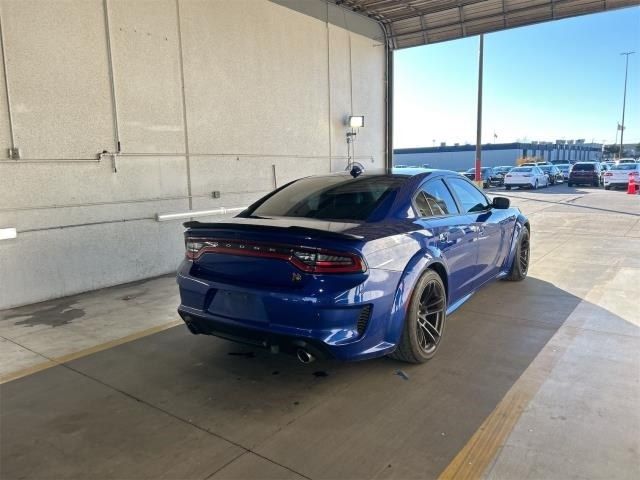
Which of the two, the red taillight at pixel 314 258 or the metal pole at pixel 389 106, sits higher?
the metal pole at pixel 389 106

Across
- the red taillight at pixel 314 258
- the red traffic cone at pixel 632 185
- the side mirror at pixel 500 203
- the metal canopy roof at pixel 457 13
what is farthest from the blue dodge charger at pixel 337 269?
the red traffic cone at pixel 632 185

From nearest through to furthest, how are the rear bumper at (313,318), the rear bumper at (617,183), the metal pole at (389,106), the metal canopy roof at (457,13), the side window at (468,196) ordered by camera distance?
1. the rear bumper at (313,318)
2. the side window at (468,196)
3. the metal canopy roof at (457,13)
4. the metal pole at (389,106)
5. the rear bumper at (617,183)

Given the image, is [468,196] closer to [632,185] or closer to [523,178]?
[632,185]

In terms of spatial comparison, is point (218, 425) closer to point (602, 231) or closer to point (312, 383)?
point (312, 383)

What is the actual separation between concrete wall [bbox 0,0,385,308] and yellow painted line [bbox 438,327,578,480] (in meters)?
5.18

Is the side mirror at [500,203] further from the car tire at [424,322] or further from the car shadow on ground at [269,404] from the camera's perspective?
the car tire at [424,322]

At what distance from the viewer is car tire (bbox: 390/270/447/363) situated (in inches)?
138

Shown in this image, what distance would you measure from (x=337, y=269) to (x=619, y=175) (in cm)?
2572

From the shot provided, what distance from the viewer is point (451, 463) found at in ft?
8.16

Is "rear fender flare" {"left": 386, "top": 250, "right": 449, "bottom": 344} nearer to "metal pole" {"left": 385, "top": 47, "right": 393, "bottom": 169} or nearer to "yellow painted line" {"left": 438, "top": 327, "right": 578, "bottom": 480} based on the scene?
"yellow painted line" {"left": 438, "top": 327, "right": 578, "bottom": 480}

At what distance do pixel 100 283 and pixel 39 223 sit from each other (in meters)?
1.10

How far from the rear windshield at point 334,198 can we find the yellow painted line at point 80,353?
1.59 meters

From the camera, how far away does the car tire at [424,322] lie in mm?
3508

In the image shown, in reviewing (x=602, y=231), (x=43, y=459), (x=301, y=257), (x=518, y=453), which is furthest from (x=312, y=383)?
(x=602, y=231)
